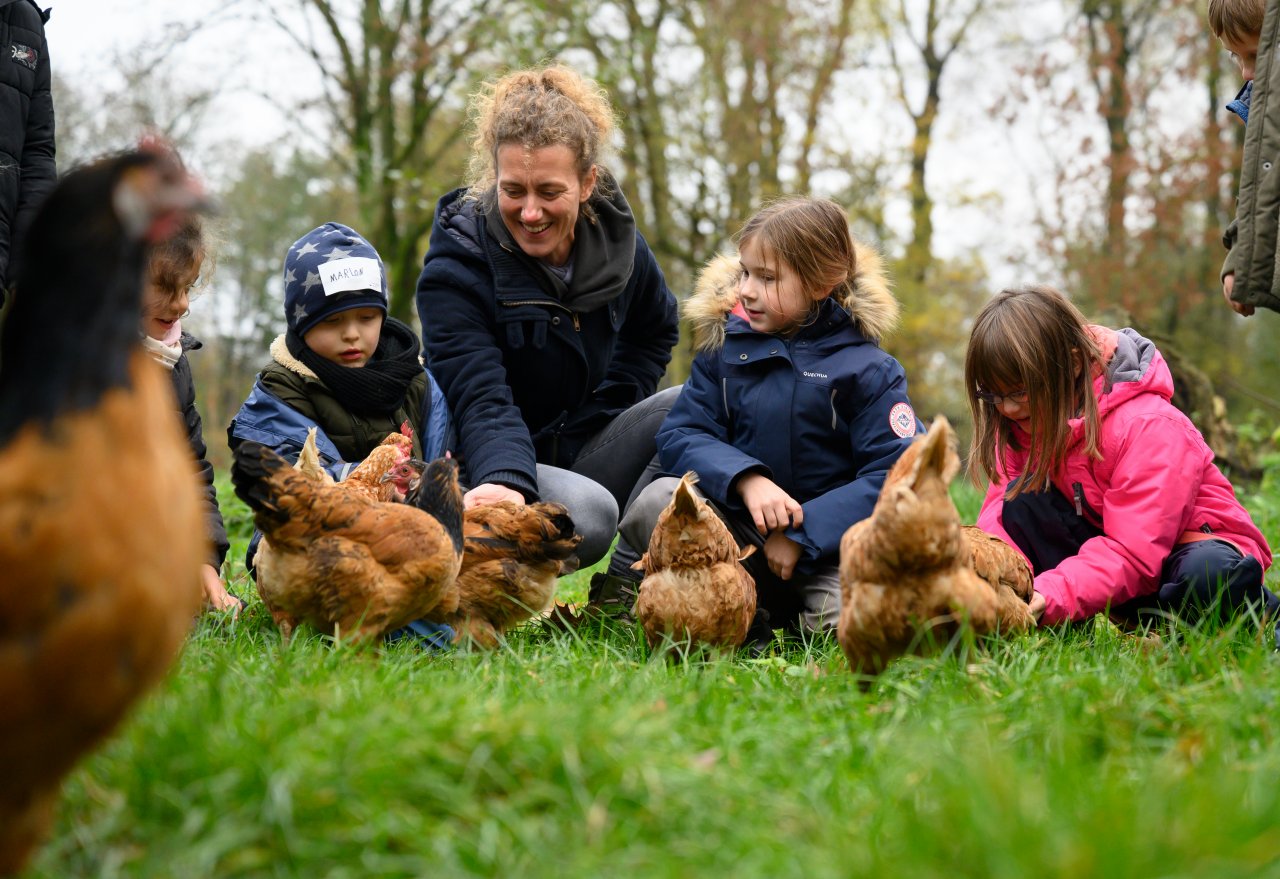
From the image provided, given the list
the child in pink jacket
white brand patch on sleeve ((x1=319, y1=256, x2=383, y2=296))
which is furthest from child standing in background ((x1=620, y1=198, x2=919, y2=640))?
white brand patch on sleeve ((x1=319, y1=256, x2=383, y2=296))

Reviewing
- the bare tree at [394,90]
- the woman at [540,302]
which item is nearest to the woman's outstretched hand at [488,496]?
the woman at [540,302]

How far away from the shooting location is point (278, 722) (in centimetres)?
225

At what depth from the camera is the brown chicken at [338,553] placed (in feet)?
11.7

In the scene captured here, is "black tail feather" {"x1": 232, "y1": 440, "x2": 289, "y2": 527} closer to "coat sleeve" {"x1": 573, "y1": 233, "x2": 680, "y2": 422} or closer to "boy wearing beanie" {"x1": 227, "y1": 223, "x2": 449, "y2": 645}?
"boy wearing beanie" {"x1": 227, "y1": 223, "x2": 449, "y2": 645}

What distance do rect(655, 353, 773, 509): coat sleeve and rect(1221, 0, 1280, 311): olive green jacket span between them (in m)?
1.98

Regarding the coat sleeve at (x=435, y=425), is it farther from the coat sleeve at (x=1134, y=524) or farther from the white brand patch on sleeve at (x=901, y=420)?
the coat sleeve at (x=1134, y=524)

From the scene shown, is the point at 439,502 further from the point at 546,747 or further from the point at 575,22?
the point at 575,22

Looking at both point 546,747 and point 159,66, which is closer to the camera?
point 546,747

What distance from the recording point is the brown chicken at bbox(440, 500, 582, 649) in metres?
4.38

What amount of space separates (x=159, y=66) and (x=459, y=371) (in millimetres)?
11527

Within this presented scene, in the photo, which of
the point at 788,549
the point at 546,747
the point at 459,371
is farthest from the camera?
the point at 459,371

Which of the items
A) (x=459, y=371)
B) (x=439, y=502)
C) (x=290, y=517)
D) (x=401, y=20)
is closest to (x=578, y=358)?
(x=459, y=371)

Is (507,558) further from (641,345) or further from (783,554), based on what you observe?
(641,345)

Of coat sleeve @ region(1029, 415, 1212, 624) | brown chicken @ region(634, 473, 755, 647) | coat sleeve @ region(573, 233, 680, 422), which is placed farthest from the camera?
coat sleeve @ region(573, 233, 680, 422)
